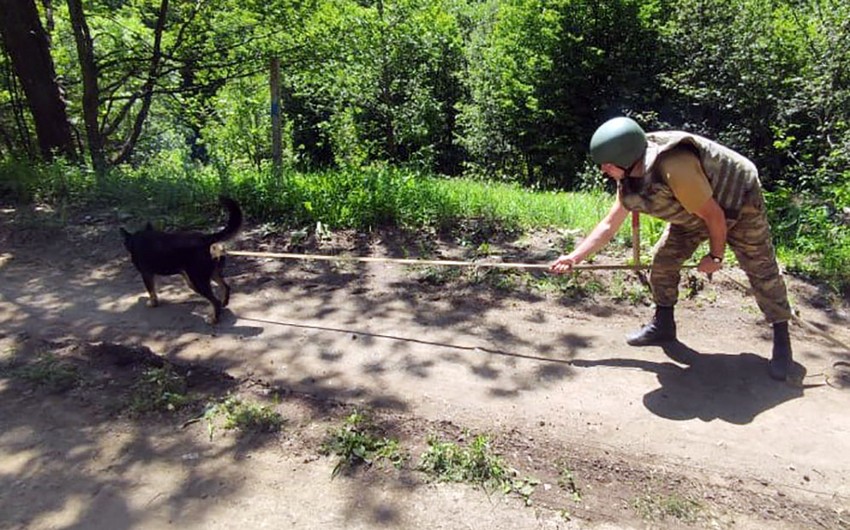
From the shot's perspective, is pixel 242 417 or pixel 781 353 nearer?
pixel 242 417

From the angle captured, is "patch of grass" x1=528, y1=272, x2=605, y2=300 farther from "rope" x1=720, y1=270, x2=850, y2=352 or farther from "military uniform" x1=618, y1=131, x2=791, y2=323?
"rope" x1=720, y1=270, x2=850, y2=352

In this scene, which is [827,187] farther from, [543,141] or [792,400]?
[543,141]

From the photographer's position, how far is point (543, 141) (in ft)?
46.5

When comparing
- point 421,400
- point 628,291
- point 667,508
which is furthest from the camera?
point 628,291

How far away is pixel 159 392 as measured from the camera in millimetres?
3787

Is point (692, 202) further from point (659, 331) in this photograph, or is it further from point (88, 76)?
point (88, 76)

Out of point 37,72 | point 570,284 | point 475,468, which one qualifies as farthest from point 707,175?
point 37,72

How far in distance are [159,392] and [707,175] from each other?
3.85 meters

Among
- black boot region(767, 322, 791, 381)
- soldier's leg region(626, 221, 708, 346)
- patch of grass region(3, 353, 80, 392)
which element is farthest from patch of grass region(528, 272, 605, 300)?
patch of grass region(3, 353, 80, 392)

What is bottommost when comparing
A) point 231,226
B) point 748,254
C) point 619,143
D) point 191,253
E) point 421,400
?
point 421,400

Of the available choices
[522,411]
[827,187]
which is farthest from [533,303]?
[827,187]

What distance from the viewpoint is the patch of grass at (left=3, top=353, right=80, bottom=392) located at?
3.92 m

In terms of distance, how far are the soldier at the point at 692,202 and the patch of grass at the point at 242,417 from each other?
2.20 metres

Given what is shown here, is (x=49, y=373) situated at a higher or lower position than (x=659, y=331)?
lower
